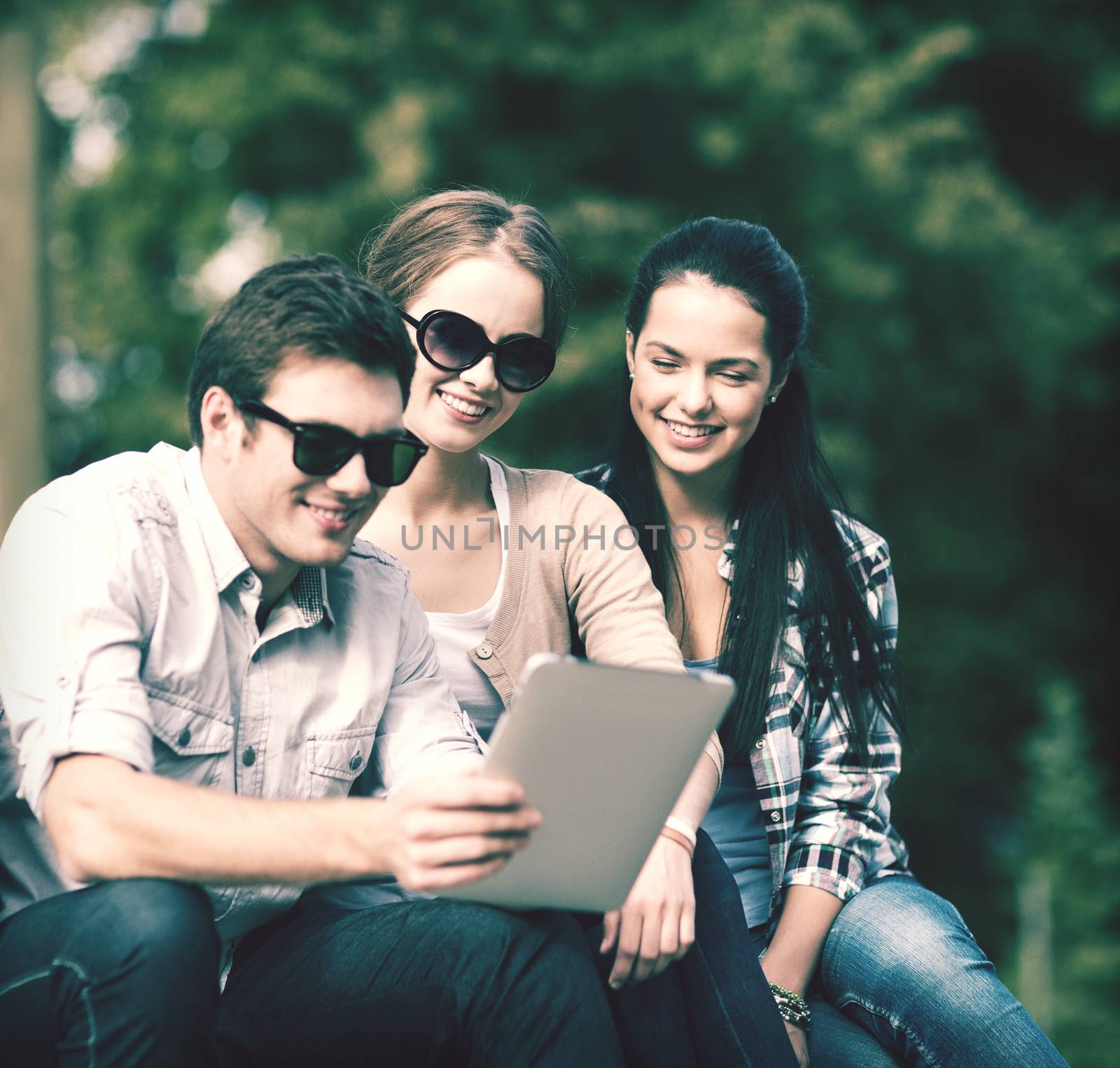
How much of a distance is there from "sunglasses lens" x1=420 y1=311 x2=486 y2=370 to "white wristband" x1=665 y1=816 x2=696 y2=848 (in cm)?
82

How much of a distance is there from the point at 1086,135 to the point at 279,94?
5370mm

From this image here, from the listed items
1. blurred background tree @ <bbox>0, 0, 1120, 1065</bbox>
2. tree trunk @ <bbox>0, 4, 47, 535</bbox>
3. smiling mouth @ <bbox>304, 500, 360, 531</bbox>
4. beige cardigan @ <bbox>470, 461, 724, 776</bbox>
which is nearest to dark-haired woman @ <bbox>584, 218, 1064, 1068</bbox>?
beige cardigan @ <bbox>470, 461, 724, 776</bbox>

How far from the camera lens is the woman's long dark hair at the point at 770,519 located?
2520 millimetres

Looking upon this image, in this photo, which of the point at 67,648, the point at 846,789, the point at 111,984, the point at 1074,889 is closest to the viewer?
the point at 111,984

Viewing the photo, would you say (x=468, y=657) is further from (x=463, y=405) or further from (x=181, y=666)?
(x=181, y=666)

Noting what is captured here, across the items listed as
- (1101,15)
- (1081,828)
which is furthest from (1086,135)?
(1081,828)

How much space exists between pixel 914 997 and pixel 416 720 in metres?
0.95

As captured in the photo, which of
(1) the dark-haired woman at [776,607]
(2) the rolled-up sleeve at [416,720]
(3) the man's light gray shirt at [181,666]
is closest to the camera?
(3) the man's light gray shirt at [181,666]

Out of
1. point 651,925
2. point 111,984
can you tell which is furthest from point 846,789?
point 111,984

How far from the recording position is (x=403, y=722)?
1.83 meters

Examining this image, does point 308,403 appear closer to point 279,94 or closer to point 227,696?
point 227,696

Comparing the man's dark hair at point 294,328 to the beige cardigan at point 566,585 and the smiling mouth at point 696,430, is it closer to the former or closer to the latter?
the beige cardigan at point 566,585

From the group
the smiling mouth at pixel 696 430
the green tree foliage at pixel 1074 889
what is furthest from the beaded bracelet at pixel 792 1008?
the green tree foliage at pixel 1074 889

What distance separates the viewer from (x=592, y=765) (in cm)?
146
